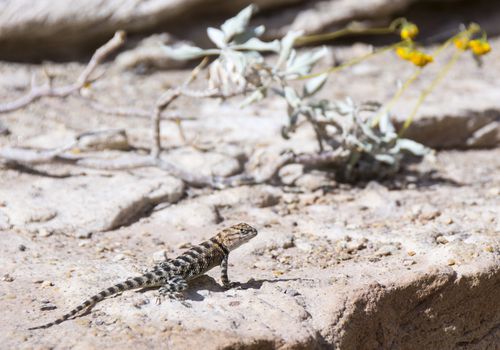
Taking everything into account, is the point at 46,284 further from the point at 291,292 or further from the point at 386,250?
the point at 386,250

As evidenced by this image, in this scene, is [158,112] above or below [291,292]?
above

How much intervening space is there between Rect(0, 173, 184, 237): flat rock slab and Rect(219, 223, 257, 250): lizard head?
970 mm

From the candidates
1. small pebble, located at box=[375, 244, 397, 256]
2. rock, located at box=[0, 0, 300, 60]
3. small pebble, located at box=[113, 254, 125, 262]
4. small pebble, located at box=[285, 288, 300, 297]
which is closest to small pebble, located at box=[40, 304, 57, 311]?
small pebble, located at box=[113, 254, 125, 262]

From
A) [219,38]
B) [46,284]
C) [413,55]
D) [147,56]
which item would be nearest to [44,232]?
[46,284]

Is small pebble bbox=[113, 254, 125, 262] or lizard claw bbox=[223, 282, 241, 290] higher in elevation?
small pebble bbox=[113, 254, 125, 262]

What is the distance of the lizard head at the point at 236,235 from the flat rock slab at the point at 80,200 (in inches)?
38.2

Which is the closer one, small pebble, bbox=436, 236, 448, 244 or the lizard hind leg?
the lizard hind leg

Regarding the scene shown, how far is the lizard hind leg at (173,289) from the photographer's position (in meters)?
4.04

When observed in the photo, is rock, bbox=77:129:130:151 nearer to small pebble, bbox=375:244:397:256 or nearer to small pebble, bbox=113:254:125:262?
small pebble, bbox=113:254:125:262

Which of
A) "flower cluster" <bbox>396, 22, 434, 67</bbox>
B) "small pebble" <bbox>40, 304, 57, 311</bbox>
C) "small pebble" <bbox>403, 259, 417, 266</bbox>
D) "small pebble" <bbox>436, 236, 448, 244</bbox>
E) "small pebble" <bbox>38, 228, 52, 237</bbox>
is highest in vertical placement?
"flower cluster" <bbox>396, 22, 434, 67</bbox>

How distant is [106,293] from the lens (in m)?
3.91

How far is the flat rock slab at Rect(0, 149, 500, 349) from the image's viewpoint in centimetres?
376

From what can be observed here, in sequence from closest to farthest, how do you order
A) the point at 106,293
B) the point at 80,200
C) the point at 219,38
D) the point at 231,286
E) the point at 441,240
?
1. the point at 106,293
2. the point at 231,286
3. the point at 441,240
4. the point at 80,200
5. the point at 219,38

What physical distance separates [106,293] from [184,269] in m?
0.55
